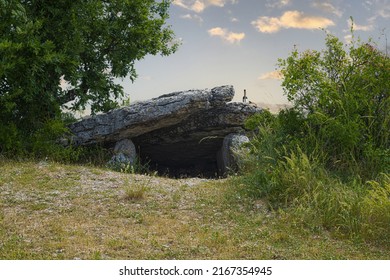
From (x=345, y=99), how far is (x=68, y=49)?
28.7ft

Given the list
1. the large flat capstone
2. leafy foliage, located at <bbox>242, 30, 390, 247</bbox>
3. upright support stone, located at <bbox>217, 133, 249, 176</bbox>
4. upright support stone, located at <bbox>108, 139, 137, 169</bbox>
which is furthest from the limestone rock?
leafy foliage, located at <bbox>242, 30, 390, 247</bbox>

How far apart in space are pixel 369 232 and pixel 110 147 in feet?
34.7

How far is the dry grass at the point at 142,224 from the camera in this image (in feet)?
25.7

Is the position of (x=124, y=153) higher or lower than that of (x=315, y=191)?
higher

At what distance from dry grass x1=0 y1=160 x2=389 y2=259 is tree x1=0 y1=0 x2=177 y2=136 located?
3480 millimetres

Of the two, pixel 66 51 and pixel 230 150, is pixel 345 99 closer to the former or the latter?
pixel 230 150

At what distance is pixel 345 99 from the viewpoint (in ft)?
38.2

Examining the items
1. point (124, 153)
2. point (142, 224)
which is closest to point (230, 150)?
point (124, 153)

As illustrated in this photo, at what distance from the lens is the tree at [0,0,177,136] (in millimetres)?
14648

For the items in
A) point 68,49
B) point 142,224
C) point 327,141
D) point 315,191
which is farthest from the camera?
point 68,49

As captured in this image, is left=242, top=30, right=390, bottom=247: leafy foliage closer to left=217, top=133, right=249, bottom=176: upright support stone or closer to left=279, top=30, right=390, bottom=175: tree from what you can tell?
left=279, top=30, right=390, bottom=175: tree

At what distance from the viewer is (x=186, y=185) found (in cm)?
1249
